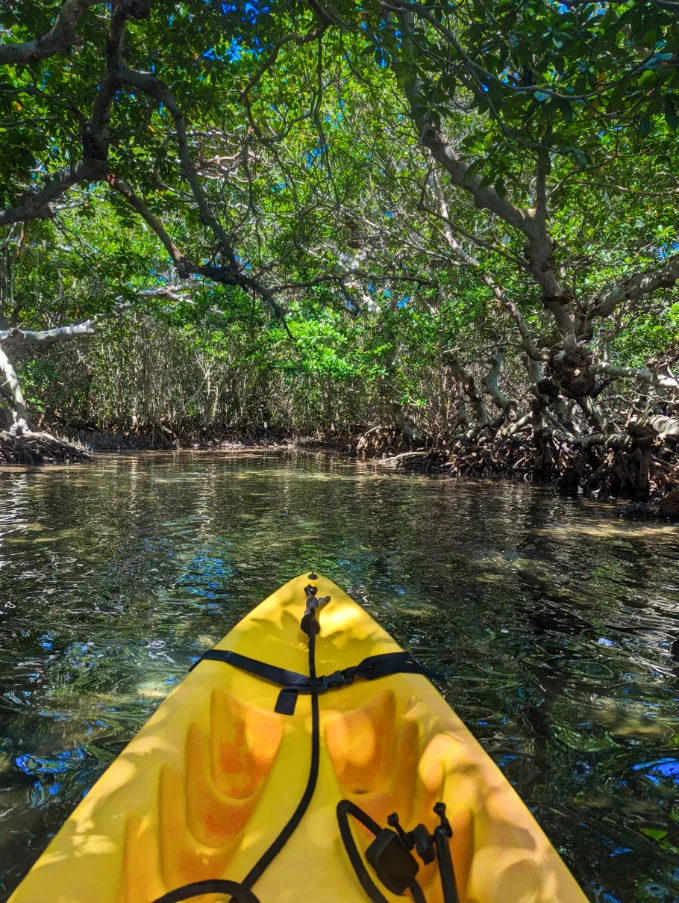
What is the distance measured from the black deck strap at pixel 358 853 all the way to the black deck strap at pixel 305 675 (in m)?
0.65

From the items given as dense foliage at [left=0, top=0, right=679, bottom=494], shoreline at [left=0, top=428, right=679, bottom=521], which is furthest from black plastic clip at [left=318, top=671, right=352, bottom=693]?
shoreline at [left=0, top=428, right=679, bottom=521]

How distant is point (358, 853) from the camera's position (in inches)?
58.6

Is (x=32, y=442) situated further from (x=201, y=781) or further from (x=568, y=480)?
(x=201, y=781)

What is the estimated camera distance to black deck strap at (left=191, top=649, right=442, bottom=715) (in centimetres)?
230

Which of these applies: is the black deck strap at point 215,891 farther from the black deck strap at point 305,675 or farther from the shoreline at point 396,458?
the shoreline at point 396,458

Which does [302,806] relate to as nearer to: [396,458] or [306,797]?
[306,797]

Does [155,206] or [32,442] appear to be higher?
[155,206]

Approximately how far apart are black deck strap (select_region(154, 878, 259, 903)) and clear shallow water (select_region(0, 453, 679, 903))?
84 cm

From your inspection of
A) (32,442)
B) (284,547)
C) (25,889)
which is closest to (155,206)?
(284,547)

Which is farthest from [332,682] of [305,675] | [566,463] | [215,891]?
[566,463]

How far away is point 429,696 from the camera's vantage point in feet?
6.77

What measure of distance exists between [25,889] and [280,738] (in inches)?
43.2

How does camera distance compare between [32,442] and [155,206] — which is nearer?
[155,206]

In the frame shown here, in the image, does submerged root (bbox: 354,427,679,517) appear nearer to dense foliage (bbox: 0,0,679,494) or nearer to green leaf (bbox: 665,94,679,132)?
dense foliage (bbox: 0,0,679,494)
